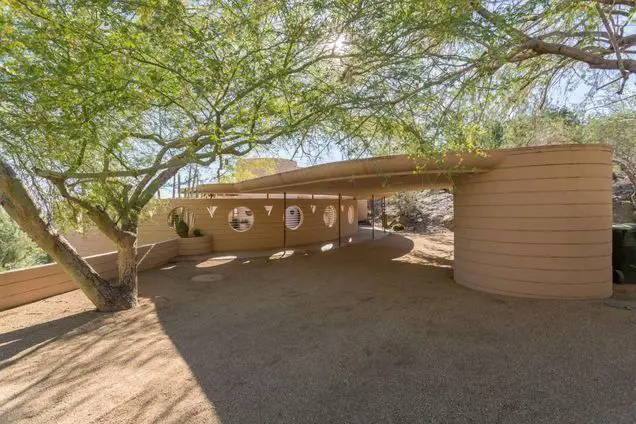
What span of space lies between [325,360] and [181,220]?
9.63m

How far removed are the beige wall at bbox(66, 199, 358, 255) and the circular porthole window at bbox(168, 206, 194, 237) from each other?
22 centimetres

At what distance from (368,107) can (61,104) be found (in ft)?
10.1

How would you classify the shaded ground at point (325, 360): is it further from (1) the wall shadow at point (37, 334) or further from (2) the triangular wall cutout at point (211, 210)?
(2) the triangular wall cutout at point (211, 210)

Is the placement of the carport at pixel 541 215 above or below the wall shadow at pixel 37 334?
above

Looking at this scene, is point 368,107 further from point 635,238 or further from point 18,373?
point 635,238

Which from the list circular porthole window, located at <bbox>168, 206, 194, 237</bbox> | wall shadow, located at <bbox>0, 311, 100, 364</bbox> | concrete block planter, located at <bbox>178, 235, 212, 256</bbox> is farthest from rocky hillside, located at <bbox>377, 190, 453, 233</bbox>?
wall shadow, located at <bbox>0, 311, 100, 364</bbox>

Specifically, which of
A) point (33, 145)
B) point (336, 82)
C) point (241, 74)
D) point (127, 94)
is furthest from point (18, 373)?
point (336, 82)

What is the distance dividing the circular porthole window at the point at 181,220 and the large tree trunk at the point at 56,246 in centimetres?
563

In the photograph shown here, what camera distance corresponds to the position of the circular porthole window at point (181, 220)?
10.7m

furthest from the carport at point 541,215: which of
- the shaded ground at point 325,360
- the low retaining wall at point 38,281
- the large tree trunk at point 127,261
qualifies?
the low retaining wall at point 38,281

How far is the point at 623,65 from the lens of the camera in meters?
4.59

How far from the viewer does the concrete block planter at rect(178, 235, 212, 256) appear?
32.9 ft

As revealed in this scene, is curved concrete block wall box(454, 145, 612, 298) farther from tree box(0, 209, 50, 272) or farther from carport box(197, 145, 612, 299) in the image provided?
tree box(0, 209, 50, 272)

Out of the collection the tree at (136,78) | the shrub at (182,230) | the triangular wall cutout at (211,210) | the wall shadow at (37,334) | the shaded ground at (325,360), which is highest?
the tree at (136,78)
